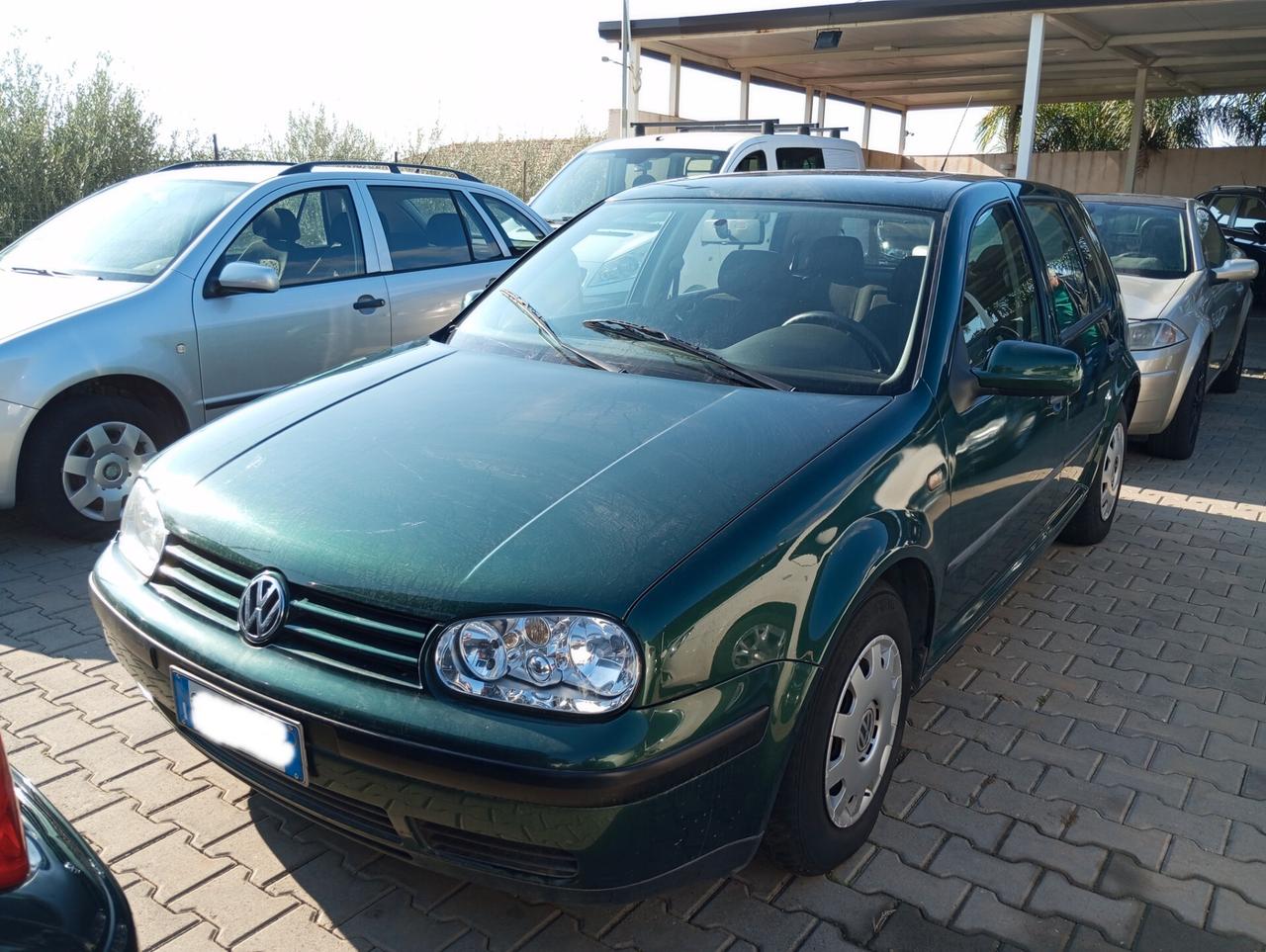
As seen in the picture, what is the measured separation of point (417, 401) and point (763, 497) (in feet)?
3.71

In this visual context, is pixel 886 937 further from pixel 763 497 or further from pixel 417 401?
pixel 417 401

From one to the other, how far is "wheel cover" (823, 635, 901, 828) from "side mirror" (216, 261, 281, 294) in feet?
12.0

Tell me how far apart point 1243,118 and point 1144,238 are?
21.4m

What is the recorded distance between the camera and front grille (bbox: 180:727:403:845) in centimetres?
222

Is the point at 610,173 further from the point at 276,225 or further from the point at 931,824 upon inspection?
the point at 931,824

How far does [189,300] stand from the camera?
515cm

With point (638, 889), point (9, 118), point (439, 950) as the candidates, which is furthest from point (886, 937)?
point (9, 118)

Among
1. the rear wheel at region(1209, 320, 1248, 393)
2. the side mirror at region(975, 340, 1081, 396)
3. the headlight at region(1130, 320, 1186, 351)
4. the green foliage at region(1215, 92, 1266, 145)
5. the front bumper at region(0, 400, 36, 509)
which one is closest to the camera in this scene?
the side mirror at region(975, 340, 1081, 396)

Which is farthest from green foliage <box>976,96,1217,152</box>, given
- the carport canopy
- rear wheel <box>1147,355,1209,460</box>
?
rear wheel <box>1147,355,1209,460</box>

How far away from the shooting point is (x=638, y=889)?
7.02 ft

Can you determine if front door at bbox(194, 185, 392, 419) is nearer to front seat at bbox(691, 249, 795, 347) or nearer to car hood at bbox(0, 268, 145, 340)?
car hood at bbox(0, 268, 145, 340)

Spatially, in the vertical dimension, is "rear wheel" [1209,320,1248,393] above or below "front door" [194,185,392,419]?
below

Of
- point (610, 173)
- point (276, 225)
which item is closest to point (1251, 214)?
point (610, 173)

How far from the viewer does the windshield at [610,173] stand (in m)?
9.80
